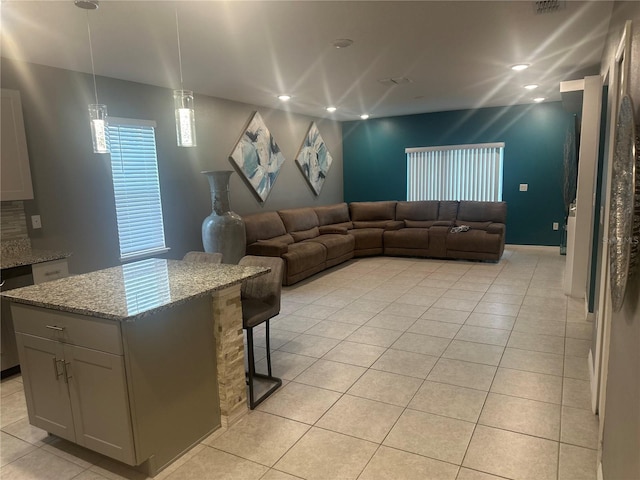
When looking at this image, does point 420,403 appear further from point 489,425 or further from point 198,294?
point 198,294

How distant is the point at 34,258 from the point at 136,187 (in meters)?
1.48

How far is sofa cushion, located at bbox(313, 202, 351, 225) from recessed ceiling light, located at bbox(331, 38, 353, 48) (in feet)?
13.1

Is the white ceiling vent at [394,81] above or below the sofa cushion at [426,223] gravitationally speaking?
above

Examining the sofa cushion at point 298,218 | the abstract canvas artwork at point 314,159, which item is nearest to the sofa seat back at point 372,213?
the abstract canvas artwork at point 314,159

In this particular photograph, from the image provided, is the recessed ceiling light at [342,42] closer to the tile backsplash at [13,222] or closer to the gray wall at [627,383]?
the gray wall at [627,383]

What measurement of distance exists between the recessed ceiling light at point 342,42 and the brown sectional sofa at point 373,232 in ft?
8.85

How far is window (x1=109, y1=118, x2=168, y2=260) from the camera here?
14.2ft

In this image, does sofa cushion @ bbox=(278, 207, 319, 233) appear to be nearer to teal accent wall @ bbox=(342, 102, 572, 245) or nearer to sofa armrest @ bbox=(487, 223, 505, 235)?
teal accent wall @ bbox=(342, 102, 572, 245)

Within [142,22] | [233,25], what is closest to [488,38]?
[233,25]

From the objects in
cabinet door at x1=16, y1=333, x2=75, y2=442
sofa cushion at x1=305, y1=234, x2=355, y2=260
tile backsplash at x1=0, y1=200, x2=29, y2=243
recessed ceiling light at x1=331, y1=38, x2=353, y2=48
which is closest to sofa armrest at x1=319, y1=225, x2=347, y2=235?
sofa cushion at x1=305, y1=234, x2=355, y2=260

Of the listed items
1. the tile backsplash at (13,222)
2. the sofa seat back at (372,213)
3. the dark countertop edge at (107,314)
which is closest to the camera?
the dark countertop edge at (107,314)

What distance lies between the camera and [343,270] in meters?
6.27

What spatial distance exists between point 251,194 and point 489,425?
464 centimetres

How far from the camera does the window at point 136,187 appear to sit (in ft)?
14.2
